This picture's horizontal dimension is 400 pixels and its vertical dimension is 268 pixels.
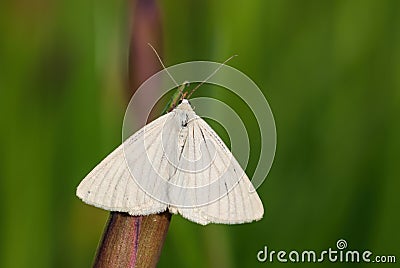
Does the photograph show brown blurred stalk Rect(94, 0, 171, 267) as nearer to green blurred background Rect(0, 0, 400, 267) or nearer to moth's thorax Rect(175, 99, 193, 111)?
moth's thorax Rect(175, 99, 193, 111)

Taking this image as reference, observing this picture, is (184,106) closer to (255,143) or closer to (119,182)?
(119,182)

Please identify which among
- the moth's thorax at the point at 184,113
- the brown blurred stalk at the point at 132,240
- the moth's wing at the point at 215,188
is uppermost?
the moth's thorax at the point at 184,113

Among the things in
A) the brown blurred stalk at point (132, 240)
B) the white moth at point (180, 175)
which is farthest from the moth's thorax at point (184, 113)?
the brown blurred stalk at point (132, 240)

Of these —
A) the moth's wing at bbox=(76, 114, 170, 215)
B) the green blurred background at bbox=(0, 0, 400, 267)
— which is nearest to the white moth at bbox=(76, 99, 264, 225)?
the moth's wing at bbox=(76, 114, 170, 215)

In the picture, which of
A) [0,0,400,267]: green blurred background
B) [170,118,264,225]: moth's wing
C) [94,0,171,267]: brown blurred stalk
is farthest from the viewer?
[0,0,400,267]: green blurred background

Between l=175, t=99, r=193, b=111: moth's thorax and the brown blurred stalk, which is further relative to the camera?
l=175, t=99, r=193, b=111: moth's thorax

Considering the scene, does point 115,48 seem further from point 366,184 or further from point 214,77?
point 366,184

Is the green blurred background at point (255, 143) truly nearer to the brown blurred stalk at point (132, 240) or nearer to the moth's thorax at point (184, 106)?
the moth's thorax at point (184, 106)
